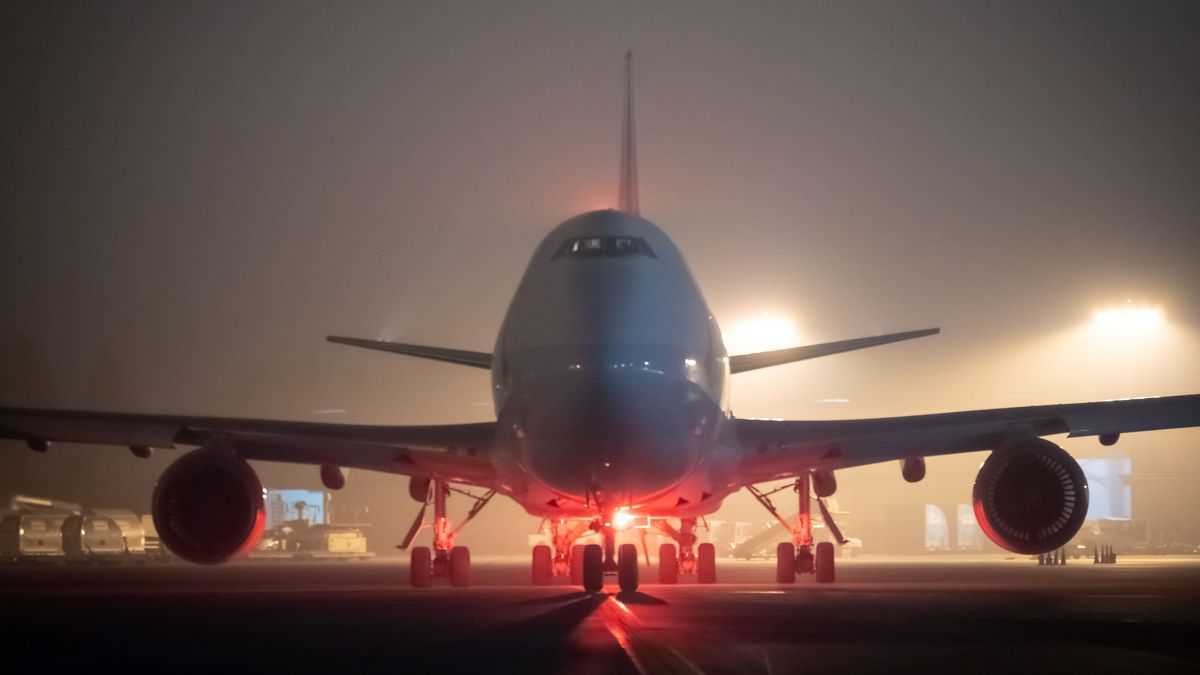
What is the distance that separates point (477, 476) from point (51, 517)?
2621 cm

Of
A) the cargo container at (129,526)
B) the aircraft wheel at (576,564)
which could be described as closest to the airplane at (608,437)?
the aircraft wheel at (576,564)

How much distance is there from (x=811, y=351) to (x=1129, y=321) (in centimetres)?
2894

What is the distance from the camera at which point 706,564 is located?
82.8 ft

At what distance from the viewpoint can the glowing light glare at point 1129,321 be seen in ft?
157

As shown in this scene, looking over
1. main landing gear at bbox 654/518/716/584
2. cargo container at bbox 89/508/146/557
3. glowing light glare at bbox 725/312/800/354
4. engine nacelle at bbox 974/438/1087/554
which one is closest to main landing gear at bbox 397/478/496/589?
main landing gear at bbox 654/518/716/584

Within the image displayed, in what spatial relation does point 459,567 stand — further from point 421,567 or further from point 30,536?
point 30,536

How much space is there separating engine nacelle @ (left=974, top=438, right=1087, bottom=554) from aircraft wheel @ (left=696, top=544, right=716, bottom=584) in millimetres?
6280

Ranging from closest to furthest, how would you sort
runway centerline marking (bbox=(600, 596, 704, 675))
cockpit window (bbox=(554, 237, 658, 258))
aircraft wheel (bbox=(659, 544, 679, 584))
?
runway centerline marking (bbox=(600, 596, 704, 675))
cockpit window (bbox=(554, 237, 658, 258))
aircraft wheel (bbox=(659, 544, 679, 584))

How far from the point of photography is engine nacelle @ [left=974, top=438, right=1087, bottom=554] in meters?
19.4

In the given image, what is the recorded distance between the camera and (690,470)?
62.2 ft

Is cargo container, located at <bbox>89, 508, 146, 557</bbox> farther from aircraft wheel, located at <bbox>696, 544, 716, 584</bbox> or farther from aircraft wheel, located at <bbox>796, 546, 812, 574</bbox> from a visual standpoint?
aircraft wheel, located at <bbox>796, 546, 812, 574</bbox>

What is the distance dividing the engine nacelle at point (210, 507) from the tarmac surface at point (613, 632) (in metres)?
2.31

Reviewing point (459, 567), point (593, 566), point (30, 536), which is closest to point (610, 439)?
point (593, 566)

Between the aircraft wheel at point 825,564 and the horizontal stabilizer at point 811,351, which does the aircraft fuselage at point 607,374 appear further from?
the aircraft wheel at point 825,564
